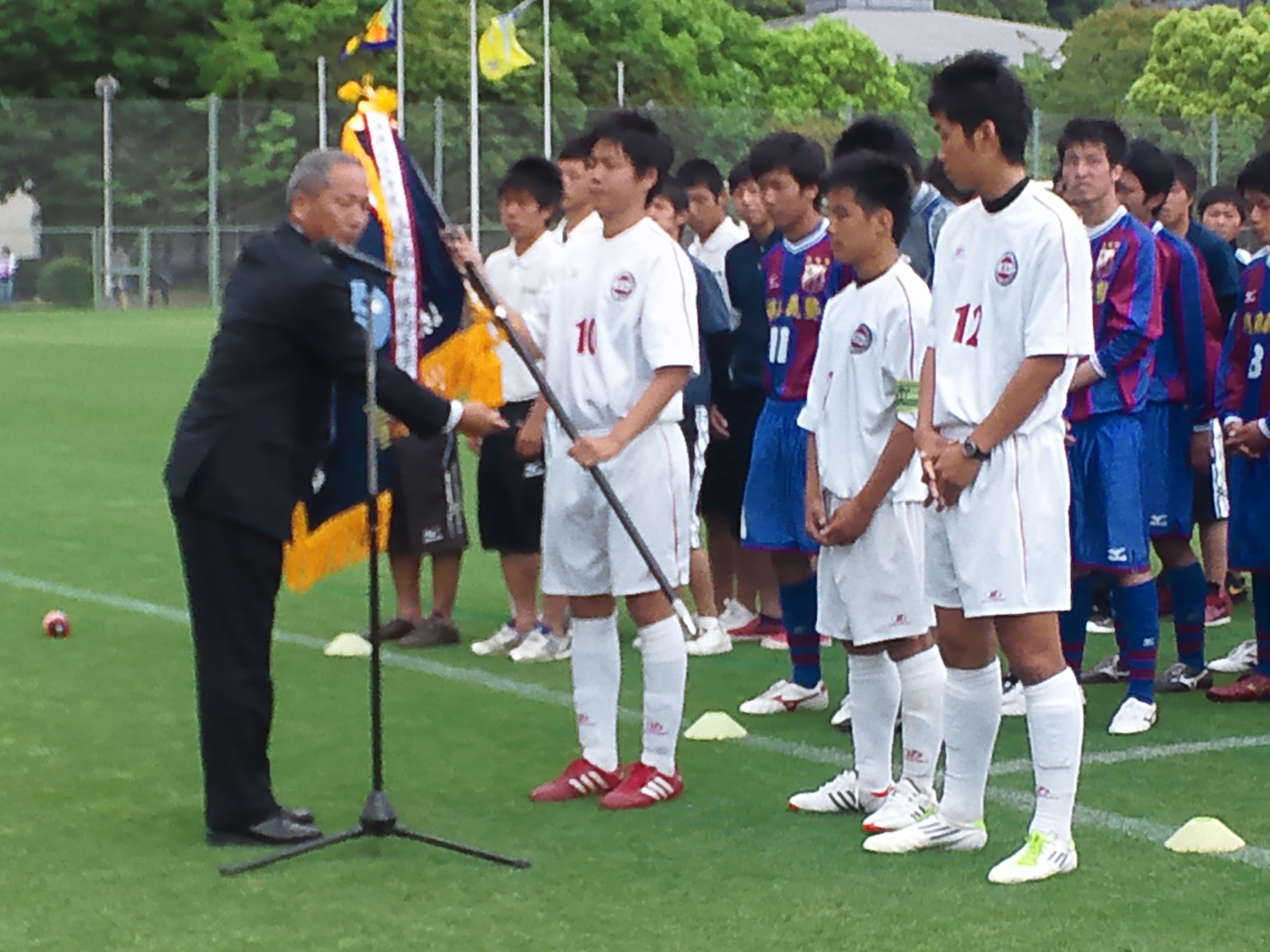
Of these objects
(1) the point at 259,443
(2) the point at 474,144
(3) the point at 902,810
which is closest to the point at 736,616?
(3) the point at 902,810

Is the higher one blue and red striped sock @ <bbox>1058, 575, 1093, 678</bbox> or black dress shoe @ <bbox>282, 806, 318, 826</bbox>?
blue and red striped sock @ <bbox>1058, 575, 1093, 678</bbox>

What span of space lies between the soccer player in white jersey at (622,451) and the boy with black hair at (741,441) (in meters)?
2.77

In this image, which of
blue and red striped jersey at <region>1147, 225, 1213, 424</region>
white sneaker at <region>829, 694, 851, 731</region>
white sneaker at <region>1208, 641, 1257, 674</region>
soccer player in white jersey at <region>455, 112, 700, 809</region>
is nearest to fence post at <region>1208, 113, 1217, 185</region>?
white sneaker at <region>1208, 641, 1257, 674</region>

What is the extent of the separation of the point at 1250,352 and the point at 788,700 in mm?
2263

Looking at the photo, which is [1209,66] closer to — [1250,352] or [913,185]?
[1250,352]

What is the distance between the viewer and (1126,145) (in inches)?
310

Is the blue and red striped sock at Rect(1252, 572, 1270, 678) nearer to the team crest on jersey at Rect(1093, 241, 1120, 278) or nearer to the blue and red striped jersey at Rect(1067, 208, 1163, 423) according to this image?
the blue and red striped jersey at Rect(1067, 208, 1163, 423)

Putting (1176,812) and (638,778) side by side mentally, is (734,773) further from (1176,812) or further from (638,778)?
(1176,812)

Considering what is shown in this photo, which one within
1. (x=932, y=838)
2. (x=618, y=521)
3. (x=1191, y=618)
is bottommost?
(x=932, y=838)

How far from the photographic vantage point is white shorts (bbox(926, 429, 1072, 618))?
5.32 metres

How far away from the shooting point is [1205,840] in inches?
225

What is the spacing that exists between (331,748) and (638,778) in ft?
4.48

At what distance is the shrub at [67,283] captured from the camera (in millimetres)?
43531

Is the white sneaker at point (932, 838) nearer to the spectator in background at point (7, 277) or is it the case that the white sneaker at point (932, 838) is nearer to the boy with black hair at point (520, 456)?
the boy with black hair at point (520, 456)
